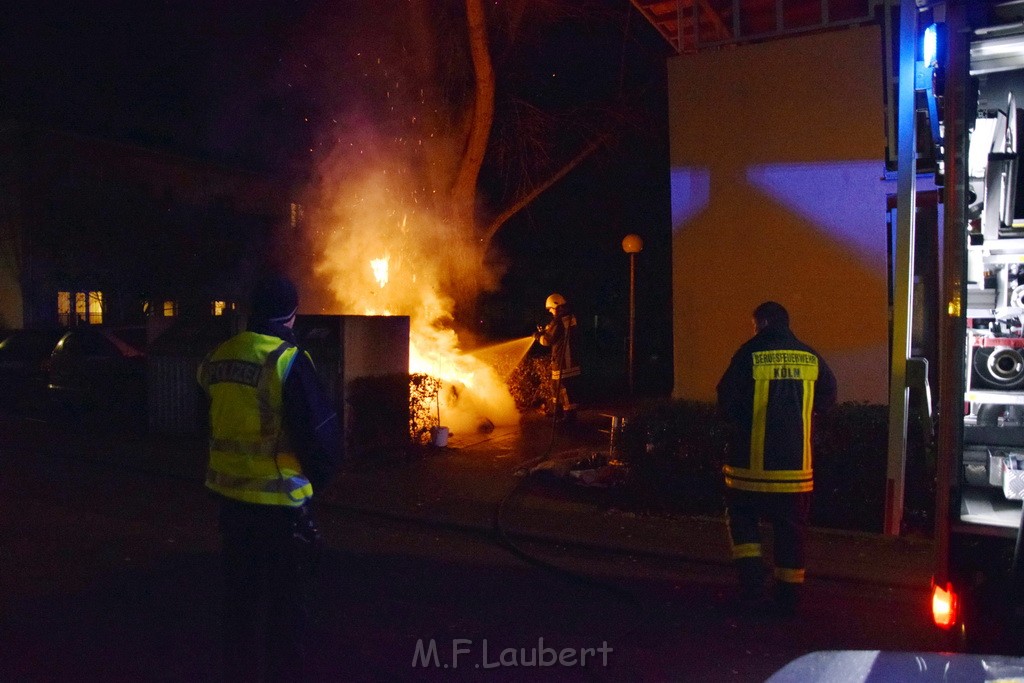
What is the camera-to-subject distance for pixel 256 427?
360 centimetres

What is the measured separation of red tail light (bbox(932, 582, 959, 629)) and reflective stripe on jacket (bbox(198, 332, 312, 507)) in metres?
2.66

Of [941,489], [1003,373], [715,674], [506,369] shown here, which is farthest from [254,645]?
[506,369]

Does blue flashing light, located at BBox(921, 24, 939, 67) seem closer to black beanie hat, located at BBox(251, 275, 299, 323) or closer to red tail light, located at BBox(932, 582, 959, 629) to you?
red tail light, located at BBox(932, 582, 959, 629)

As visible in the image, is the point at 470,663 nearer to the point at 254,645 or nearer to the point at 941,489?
the point at 254,645

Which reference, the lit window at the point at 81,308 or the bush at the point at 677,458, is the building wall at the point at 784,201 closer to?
the bush at the point at 677,458

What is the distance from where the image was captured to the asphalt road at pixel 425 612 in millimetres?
4410

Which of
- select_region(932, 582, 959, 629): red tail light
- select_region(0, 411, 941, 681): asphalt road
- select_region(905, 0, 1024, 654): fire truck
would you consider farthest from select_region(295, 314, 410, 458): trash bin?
select_region(932, 582, 959, 629): red tail light

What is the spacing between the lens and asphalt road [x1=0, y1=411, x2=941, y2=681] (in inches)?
174

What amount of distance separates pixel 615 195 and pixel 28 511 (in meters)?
17.1

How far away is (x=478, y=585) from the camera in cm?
578

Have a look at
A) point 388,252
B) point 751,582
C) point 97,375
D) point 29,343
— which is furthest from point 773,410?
point 29,343

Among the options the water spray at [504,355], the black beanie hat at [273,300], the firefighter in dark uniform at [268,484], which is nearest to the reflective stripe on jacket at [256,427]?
the firefighter in dark uniform at [268,484]

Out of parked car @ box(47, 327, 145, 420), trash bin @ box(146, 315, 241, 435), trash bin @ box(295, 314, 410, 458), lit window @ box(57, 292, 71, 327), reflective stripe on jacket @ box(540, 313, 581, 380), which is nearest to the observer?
trash bin @ box(295, 314, 410, 458)

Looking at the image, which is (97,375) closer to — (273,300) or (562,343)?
(562,343)
